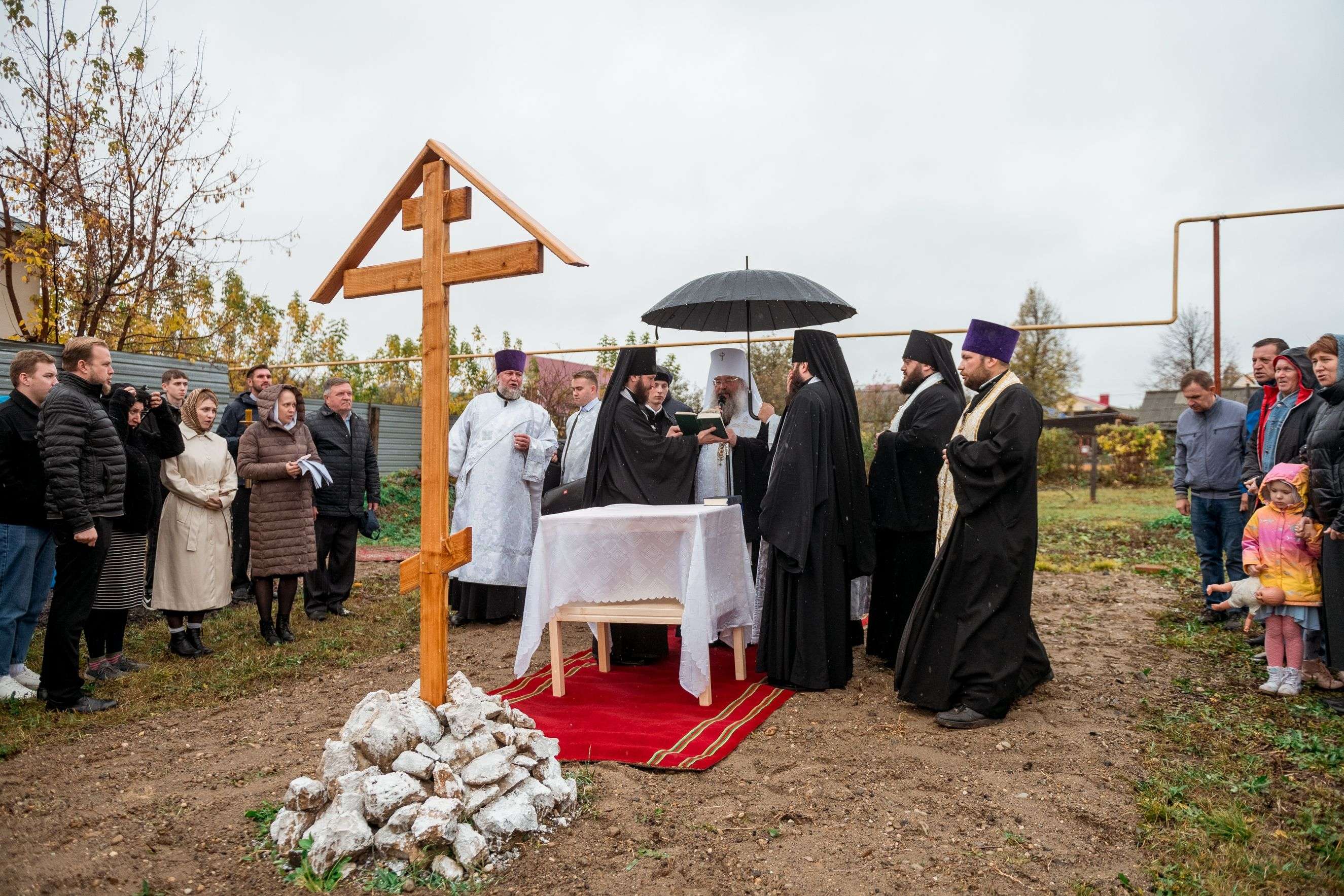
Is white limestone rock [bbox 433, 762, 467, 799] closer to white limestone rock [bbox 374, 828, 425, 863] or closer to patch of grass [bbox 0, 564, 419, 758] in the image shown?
white limestone rock [bbox 374, 828, 425, 863]

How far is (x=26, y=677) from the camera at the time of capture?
5.08m

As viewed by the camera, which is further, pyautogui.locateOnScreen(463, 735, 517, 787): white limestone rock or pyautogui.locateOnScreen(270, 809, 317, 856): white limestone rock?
Answer: pyautogui.locateOnScreen(463, 735, 517, 787): white limestone rock

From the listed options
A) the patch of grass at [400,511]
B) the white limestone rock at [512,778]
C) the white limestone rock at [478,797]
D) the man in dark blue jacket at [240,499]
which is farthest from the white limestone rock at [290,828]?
the patch of grass at [400,511]

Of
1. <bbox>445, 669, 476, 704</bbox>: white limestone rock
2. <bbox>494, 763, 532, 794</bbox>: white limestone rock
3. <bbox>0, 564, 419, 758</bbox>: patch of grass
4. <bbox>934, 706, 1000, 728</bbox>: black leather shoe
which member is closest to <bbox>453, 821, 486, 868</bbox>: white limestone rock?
<bbox>494, 763, 532, 794</bbox>: white limestone rock

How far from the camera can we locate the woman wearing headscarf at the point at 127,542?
17.9 feet

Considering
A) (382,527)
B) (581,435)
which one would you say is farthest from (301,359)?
(581,435)

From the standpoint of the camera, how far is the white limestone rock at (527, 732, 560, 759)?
3.52 meters

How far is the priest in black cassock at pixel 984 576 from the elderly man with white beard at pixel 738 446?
193cm

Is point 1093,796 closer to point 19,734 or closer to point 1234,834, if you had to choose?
point 1234,834

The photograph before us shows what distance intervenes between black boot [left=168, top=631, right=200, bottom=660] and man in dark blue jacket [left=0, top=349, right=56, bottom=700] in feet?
3.41

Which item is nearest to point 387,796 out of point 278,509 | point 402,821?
point 402,821

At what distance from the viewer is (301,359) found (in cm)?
1669

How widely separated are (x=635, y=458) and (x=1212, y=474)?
4.24 metres

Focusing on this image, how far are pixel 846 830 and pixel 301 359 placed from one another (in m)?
15.7
